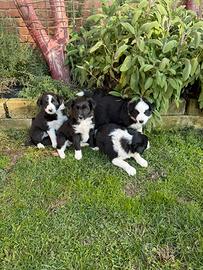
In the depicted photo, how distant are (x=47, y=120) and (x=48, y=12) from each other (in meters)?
1.81

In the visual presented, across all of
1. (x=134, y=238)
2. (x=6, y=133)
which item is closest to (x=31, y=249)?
(x=134, y=238)

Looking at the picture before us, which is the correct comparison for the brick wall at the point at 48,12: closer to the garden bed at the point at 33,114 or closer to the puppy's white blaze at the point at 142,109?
the garden bed at the point at 33,114

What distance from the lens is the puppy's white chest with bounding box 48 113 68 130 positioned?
11.5ft

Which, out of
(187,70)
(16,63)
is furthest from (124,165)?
(16,63)

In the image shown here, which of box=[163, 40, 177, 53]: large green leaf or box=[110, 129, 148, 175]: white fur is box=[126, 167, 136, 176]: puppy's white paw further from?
Answer: box=[163, 40, 177, 53]: large green leaf

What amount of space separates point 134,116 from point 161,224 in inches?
46.0

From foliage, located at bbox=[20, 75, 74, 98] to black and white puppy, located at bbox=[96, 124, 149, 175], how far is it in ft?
2.61

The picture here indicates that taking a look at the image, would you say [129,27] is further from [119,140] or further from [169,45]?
[119,140]

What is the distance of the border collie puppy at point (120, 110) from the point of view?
330cm

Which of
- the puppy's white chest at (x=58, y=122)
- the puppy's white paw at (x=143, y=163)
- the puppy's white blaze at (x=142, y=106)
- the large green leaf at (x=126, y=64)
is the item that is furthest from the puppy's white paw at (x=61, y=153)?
the large green leaf at (x=126, y=64)

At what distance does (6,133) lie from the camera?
3857 mm

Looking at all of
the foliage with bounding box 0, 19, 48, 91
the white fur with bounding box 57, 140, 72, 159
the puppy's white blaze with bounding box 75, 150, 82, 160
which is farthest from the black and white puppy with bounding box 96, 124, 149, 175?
the foliage with bounding box 0, 19, 48, 91

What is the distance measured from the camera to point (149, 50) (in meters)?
3.37

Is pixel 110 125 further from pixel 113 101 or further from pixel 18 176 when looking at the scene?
pixel 18 176
